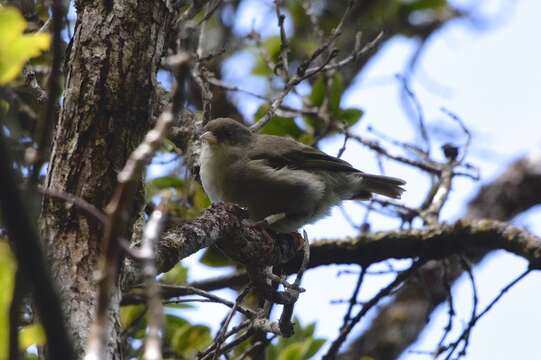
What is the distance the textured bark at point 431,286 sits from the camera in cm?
704

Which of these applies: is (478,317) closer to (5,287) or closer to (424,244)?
(424,244)

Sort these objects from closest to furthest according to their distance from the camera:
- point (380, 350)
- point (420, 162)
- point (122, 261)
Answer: point (122, 261) → point (420, 162) → point (380, 350)

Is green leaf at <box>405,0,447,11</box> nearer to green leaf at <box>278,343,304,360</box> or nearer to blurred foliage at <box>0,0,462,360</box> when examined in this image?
blurred foliage at <box>0,0,462,360</box>

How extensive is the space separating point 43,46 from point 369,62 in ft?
26.5

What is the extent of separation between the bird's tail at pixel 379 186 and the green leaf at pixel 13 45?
4522 millimetres

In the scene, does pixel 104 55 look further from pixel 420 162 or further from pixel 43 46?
pixel 420 162

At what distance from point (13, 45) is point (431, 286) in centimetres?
567

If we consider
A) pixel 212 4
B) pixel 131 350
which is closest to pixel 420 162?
pixel 212 4

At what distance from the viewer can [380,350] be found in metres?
7.07

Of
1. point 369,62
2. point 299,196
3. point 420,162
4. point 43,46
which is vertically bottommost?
point 43,46

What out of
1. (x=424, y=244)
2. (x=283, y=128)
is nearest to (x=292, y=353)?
(x=424, y=244)

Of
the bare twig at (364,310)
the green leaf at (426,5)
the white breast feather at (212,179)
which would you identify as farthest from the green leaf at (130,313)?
the green leaf at (426,5)

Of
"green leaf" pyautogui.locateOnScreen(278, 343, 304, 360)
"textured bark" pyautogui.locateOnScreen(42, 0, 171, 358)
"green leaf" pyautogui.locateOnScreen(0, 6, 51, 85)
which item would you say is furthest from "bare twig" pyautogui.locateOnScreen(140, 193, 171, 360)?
"green leaf" pyautogui.locateOnScreen(278, 343, 304, 360)

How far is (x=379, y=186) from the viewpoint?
633 centimetres
